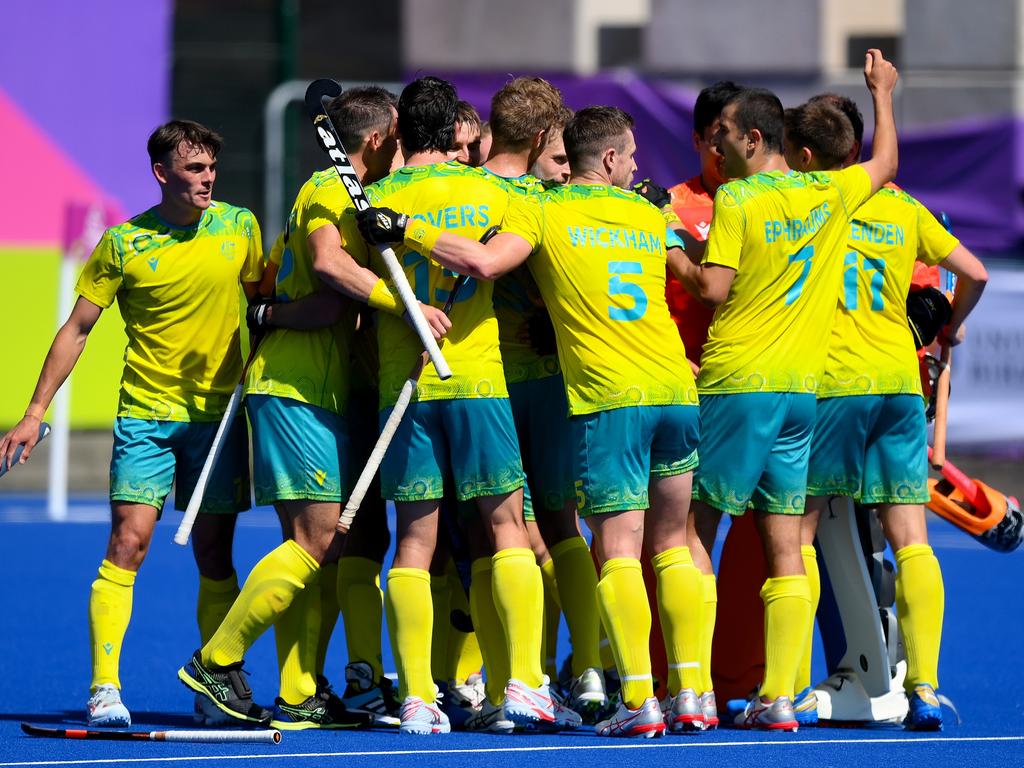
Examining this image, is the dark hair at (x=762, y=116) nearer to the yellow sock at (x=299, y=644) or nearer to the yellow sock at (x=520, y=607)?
the yellow sock at (x=520, y=607)

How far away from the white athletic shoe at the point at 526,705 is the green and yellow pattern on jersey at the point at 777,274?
1237 millimetres

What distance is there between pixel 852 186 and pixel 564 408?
1.32 metres

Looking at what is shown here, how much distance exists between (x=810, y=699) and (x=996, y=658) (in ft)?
8.08

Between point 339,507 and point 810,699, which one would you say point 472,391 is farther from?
point 810,699

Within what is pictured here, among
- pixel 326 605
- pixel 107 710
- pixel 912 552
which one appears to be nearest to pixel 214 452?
pixel 326 605

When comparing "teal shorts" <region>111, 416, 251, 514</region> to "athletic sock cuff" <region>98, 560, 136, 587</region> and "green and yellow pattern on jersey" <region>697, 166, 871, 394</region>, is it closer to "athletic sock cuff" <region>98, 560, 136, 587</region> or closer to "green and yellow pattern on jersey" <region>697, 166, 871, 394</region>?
"athletic sock cuff" <region>98, 560, 136, 587</region>

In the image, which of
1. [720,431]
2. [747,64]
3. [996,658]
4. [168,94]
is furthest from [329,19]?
[720,431]

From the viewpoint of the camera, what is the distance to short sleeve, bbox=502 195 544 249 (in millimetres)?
5969

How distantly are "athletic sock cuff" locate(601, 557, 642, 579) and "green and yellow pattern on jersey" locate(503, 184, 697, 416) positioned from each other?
52 centimetres

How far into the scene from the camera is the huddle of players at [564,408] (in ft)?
19.6

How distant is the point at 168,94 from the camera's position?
18.0 m

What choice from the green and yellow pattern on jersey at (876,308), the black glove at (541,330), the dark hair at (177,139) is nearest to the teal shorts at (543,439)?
the black glove at (541,330)

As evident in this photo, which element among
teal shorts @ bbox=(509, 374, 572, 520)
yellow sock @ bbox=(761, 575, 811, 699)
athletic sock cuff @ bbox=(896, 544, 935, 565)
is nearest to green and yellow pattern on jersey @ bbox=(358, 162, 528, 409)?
teal shorts @ bbox=(509, 374, 572, 520)

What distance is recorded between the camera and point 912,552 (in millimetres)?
6402
